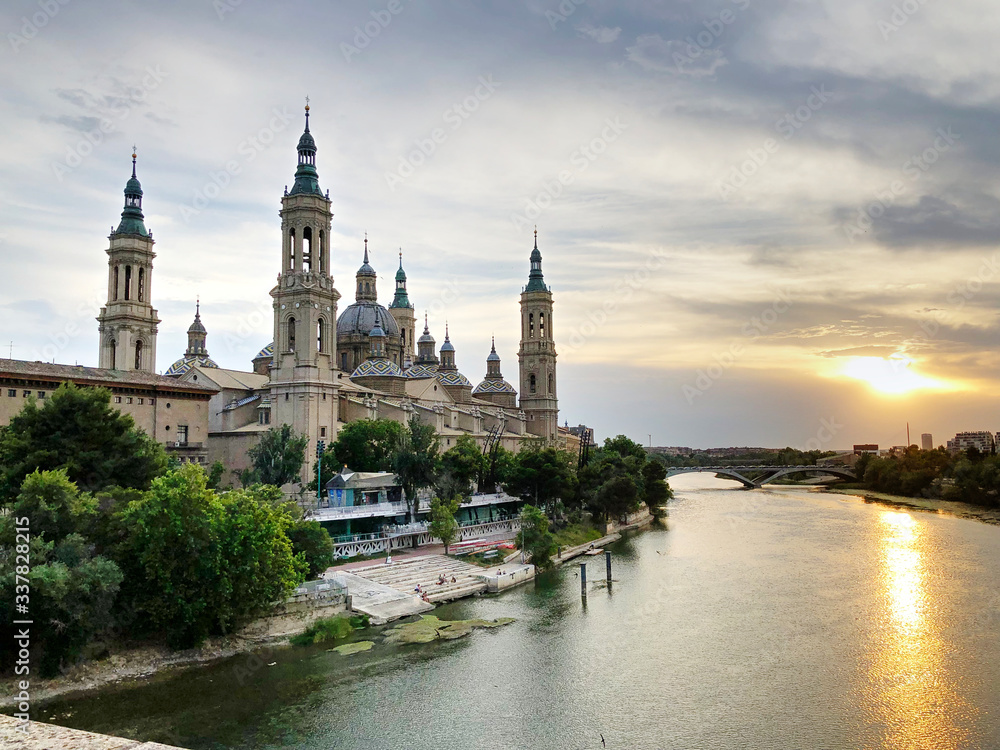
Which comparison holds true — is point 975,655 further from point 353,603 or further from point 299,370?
point 299,370

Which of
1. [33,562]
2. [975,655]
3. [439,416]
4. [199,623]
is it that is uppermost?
[439,416]

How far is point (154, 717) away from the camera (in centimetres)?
2445

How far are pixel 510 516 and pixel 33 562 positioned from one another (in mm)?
41958

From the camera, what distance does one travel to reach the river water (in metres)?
24.1

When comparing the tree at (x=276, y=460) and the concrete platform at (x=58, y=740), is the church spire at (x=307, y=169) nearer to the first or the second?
the tree at (x=276, y=460)

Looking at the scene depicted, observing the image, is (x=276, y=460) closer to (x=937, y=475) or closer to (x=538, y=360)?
(x=538, y=360)

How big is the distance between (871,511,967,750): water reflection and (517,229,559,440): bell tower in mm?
59476

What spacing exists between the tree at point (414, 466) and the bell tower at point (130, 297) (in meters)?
28.4

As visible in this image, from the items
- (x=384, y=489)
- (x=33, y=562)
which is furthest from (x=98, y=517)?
(x=384, y=489)

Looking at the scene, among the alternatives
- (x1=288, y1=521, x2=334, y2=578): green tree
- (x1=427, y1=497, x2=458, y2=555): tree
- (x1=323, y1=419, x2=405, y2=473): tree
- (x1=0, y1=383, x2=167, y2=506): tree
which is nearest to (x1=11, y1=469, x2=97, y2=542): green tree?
(x1=0, y1=383, x2=167, y2=506): tree

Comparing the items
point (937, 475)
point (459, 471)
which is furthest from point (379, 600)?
point (937, 475)

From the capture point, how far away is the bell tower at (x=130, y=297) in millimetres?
68000

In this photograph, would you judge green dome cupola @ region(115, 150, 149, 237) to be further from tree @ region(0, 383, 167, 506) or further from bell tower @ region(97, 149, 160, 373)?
tree @ region(0, 383, 167, 506)

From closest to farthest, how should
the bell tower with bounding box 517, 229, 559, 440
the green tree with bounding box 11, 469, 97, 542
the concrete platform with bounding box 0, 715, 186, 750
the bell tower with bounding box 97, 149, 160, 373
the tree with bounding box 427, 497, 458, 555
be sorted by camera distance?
1. the concrete platform with bounding box 0, 715, 186, 750
2. the green tree with bounding box 11, 469, 97, 542
3. the tree with bounding box 427, 497, 458, 555
4. the bell tower with bounding box 97, 149, 160, 373
5. the bell tower with bounding box 517, 229, 559, 440
